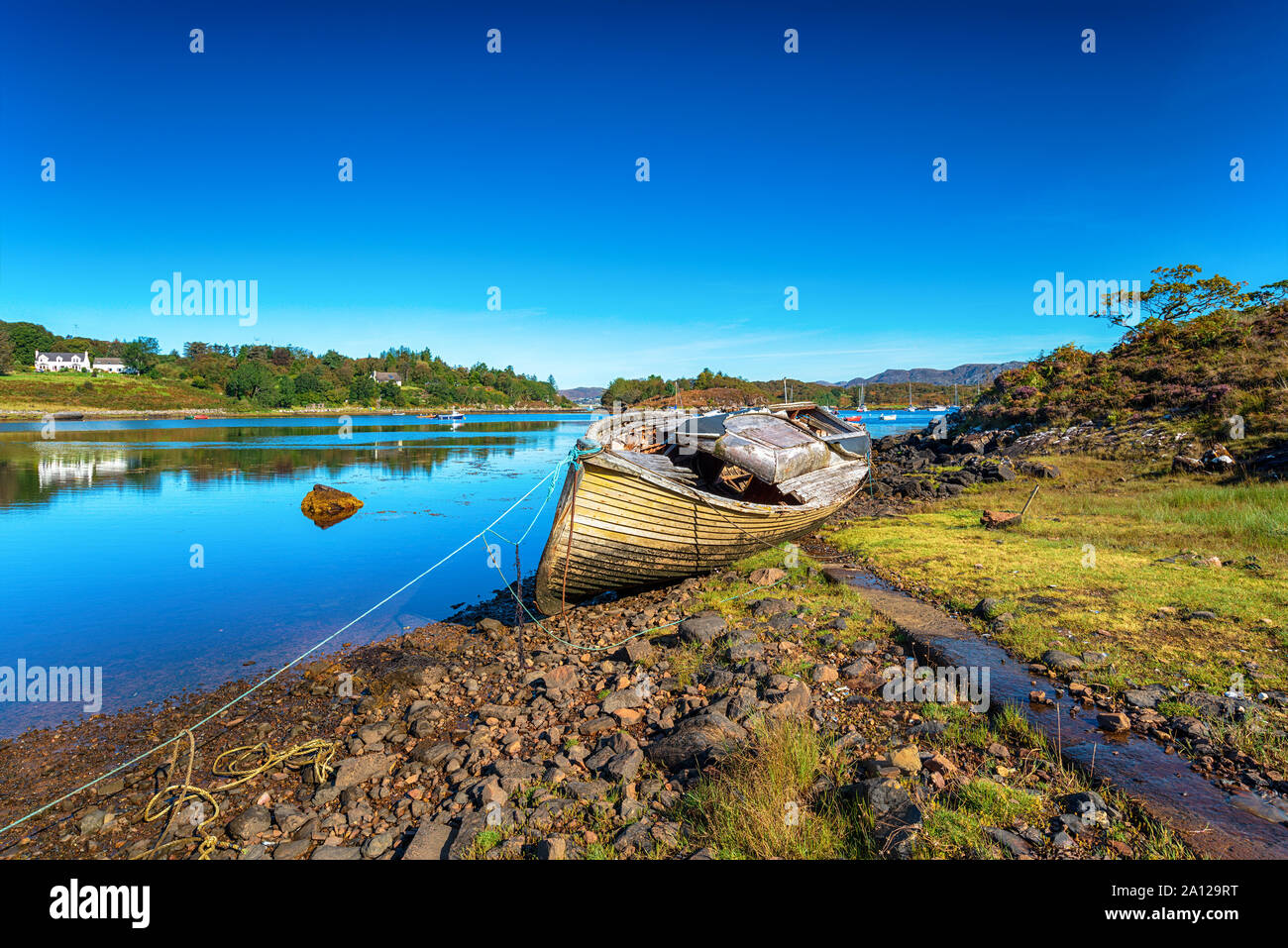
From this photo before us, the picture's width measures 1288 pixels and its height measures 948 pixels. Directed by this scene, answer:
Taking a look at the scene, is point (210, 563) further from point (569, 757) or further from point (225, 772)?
point (569, 757)

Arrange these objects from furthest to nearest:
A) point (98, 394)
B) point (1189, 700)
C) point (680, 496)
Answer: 1. point (98, 394)
2. point (680, 496)
3. point (1189, 700)

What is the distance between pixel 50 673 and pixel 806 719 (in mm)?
11566

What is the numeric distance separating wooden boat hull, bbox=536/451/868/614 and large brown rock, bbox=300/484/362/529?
14669 mm

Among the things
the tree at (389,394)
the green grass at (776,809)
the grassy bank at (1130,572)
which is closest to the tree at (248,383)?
the tree at (389,394)

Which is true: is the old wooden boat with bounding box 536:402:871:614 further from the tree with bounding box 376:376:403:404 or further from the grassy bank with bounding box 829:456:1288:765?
the tree with bounding box 376:376:403:404

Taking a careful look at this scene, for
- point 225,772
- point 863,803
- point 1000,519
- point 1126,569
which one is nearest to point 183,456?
point 225,772

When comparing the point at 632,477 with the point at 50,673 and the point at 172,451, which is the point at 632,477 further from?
the point at 172,451

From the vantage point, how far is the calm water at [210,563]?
10008mm

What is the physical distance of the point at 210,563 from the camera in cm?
1548

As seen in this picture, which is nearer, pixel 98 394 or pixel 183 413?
pixel 183 413

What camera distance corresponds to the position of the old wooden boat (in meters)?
9.84

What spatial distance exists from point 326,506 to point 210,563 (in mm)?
6271

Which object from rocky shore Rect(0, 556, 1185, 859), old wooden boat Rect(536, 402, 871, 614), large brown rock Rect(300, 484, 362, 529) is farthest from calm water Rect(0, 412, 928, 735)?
old wooden boat Rect(536, 402, 871, 614)

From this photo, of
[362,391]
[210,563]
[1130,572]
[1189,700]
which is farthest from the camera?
[362,391]
